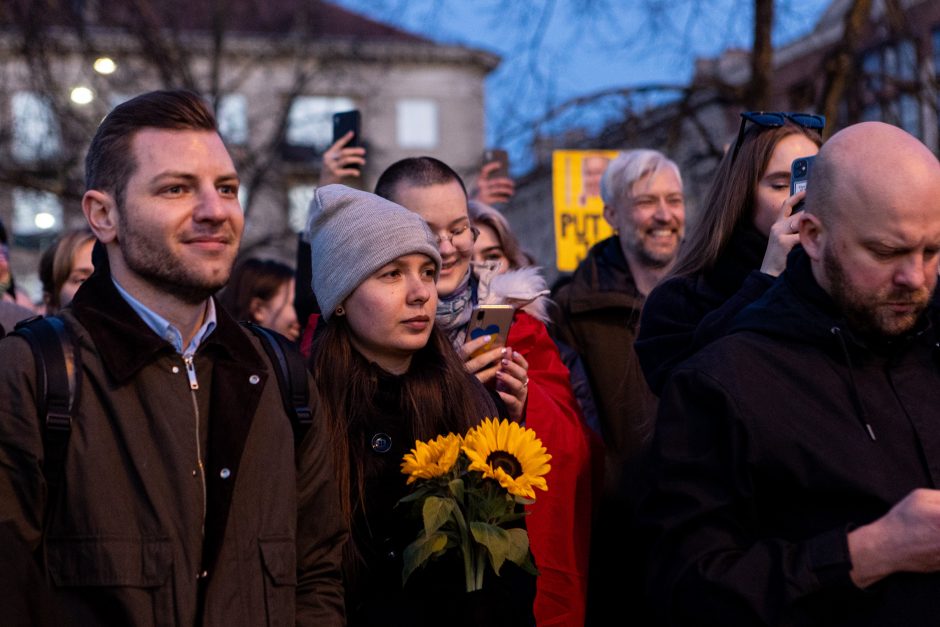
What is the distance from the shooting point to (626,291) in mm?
5621

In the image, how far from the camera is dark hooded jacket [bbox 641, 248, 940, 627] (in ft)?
9.23

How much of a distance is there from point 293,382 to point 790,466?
132 centimetres

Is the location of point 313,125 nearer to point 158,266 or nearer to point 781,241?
point 781,241

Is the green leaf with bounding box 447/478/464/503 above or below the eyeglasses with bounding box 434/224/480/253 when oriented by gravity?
below

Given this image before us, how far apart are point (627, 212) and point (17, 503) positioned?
11.5 ft

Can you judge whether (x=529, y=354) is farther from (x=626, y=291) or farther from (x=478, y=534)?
(x=478, y=534)

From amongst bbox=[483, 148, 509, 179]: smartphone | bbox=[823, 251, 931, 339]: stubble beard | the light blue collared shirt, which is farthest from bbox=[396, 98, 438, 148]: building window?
bbox=[823, 251, 931, 339]: stubble beard

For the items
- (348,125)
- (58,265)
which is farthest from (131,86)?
(348,125)

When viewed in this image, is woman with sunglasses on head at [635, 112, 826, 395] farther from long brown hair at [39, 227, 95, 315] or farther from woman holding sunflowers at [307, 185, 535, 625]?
long brown hair at [39, 227, 95, 315]

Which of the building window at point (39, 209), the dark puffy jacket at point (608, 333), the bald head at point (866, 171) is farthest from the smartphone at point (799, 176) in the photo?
the building window at point (39, 209)

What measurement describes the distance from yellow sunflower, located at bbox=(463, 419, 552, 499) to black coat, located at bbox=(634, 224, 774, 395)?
44cm

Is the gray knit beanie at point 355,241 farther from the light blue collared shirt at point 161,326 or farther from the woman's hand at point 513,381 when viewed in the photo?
the light blue collared shirt at point 161,326

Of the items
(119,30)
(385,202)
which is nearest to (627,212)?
(385,202)

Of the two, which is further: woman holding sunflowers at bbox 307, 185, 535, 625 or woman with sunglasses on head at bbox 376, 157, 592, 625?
woman with sunglasses on head at bbox 376, 157, 592, 625
